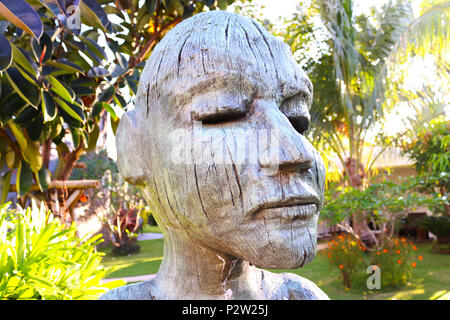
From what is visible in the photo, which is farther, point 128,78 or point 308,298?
point 128,78

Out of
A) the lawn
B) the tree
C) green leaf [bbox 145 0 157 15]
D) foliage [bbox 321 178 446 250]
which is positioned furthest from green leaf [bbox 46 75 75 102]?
foliage [bbox 321 178 446 250]

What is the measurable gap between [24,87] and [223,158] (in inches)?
80.6

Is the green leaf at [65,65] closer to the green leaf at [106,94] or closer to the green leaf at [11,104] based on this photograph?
the green leaf at [11,104]

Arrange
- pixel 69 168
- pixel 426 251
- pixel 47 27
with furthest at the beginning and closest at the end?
1. pixel 426 251
2. pixel 69 168
3. pixel 47 27

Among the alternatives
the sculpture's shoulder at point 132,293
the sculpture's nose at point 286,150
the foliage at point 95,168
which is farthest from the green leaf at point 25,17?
the foliage at point 95,168

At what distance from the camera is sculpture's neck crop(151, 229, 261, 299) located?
3.63 ft

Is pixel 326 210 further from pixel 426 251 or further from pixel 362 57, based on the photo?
pixel 426 251

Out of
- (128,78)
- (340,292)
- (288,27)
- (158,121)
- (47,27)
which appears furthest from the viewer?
(288,27)

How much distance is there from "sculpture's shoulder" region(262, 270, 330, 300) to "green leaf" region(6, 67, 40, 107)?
199 cm

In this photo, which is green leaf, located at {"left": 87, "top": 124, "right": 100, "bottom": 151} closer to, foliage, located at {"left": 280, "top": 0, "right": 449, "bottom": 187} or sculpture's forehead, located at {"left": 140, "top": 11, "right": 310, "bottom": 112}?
sculpture's forehead, located at {"left": 140, "top": 11, "right": 310, "bottom": 112}

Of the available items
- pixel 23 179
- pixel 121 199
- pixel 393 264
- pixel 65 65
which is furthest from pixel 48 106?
pixel 121 199

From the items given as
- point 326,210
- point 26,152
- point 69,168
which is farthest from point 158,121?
point 326,210

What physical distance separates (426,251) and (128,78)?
9749 mm
